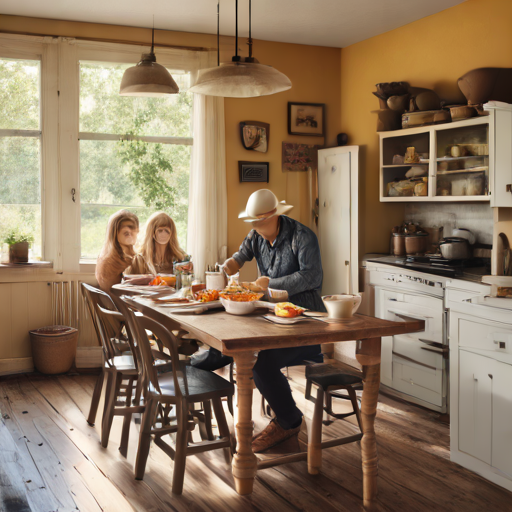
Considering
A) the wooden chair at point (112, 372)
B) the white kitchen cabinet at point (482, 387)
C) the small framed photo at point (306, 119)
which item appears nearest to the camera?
the white kitchen cabinet at point (482, 387)

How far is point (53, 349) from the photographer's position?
4.76 metres

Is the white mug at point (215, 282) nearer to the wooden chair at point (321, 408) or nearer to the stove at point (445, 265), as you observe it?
the wooden chair at point (321, 408)

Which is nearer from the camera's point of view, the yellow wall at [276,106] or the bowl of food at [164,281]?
the bowl of food at [164,281]

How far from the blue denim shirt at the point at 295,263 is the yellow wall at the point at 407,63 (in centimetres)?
168

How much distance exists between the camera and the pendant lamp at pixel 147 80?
3568mm

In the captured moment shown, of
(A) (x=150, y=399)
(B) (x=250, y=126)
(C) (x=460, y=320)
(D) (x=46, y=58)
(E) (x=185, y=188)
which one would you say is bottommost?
(A) (x=150, y=399)

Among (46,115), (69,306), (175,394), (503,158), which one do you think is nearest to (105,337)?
(175,394)

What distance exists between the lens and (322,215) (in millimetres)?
5484

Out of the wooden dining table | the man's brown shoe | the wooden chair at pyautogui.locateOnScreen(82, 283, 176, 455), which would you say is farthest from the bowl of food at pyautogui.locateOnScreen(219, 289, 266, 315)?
the man's brown shoe

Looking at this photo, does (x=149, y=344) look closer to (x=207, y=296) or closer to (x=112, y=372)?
(x=207, y=296)

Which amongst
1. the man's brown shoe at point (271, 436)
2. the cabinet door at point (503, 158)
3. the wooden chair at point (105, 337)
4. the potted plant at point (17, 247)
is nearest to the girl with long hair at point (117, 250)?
the wooden chair at point (105, 337)

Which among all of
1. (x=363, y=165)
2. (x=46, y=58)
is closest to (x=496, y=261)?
(x=363, y=165)

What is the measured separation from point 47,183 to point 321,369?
9.88ft

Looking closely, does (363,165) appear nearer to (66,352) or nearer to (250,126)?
(250,126)
